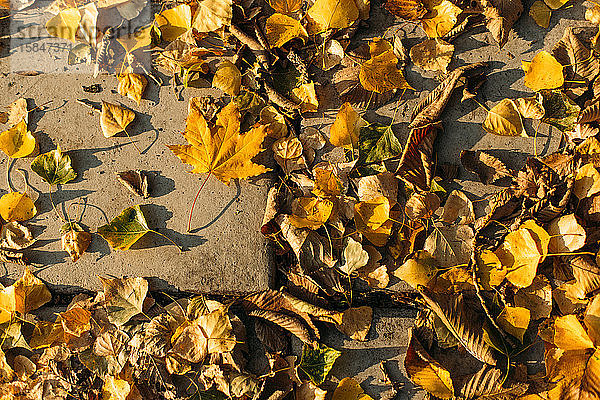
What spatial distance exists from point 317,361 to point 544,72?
3.80ft

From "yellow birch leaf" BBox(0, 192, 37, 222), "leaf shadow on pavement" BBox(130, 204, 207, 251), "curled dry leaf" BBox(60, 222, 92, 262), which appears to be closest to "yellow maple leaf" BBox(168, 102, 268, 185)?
"leaf shadow on pavement" BBox(130, 204, 207, 251)

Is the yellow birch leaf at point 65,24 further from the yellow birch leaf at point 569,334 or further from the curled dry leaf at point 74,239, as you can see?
the yellow birch leaf at point 569,334

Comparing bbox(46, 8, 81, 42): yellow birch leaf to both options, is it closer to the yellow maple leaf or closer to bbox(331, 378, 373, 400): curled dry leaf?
the yellow maple leaf

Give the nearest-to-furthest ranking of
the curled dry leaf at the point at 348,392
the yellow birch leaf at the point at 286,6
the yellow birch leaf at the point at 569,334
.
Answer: the yellow birch leaf at the point at 569,334 → the curled dry leaf at the point at 348,392 → the yellow birch leaf at the point at 286,6

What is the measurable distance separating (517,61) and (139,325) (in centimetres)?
151

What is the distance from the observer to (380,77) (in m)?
1.66

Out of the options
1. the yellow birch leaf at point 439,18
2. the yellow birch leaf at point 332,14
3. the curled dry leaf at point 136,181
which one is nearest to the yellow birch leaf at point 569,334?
the yellow birch leaf at point 439,18

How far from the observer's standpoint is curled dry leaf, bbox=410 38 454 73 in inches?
66.5

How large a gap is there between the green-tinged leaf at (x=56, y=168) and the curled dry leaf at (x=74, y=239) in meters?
0.15

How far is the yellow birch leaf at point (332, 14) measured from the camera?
1649 mm

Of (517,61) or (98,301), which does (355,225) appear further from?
(98,301)

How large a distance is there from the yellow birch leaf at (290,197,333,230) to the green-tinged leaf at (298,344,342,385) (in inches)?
15.0

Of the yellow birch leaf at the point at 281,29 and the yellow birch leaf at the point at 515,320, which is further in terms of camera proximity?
the yellow birch leaf at the point at 281,29

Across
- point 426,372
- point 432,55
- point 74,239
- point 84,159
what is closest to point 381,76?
point 432,55
